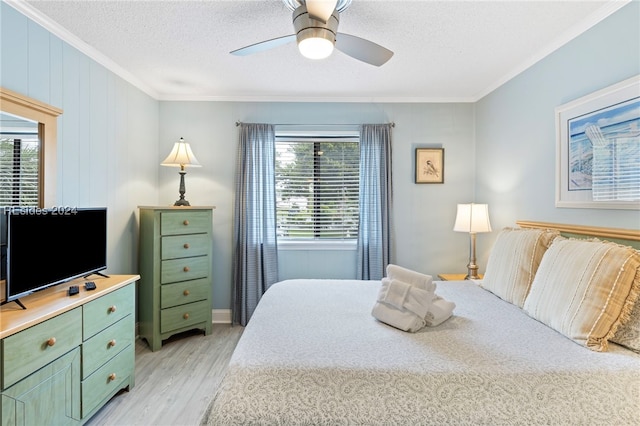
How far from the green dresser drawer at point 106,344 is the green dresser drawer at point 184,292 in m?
0.67

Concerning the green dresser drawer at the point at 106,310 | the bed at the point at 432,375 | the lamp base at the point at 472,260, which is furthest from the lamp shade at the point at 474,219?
the green dresser drawer at the point at 106,310

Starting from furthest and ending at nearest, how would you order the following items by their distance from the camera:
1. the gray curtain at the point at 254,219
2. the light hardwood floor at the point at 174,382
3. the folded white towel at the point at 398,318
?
the gray curtain at the point at 254,219, the light hardwood floor at the point at 174,382, the folded white towel at the point at 398,318

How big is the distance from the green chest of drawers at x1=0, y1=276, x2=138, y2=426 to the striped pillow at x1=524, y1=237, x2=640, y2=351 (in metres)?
2.52

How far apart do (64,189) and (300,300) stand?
72.9 inches

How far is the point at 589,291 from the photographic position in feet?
4.82

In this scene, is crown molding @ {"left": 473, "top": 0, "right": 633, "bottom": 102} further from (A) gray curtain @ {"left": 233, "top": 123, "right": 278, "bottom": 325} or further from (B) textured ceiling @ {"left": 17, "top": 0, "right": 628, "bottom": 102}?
(A) gray curtain @ {"left": 233, "top": 123, "right": 278, "bottom": 325}

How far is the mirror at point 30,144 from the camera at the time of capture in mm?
1781

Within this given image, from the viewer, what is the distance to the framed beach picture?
5.67 ft

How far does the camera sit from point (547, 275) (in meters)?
1.72

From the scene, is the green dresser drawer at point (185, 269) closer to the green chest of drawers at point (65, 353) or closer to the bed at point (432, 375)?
the green chest of drawers at point (65, 353)

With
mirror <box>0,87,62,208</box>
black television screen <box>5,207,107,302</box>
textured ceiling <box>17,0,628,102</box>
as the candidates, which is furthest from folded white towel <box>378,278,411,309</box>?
mirror <box>0,87,62,208</box>

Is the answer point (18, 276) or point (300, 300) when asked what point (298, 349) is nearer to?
point (300, 300)

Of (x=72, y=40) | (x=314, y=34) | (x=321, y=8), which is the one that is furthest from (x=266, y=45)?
(x=72, y=40)

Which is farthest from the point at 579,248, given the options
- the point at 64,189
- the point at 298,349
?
the point at 64,189
